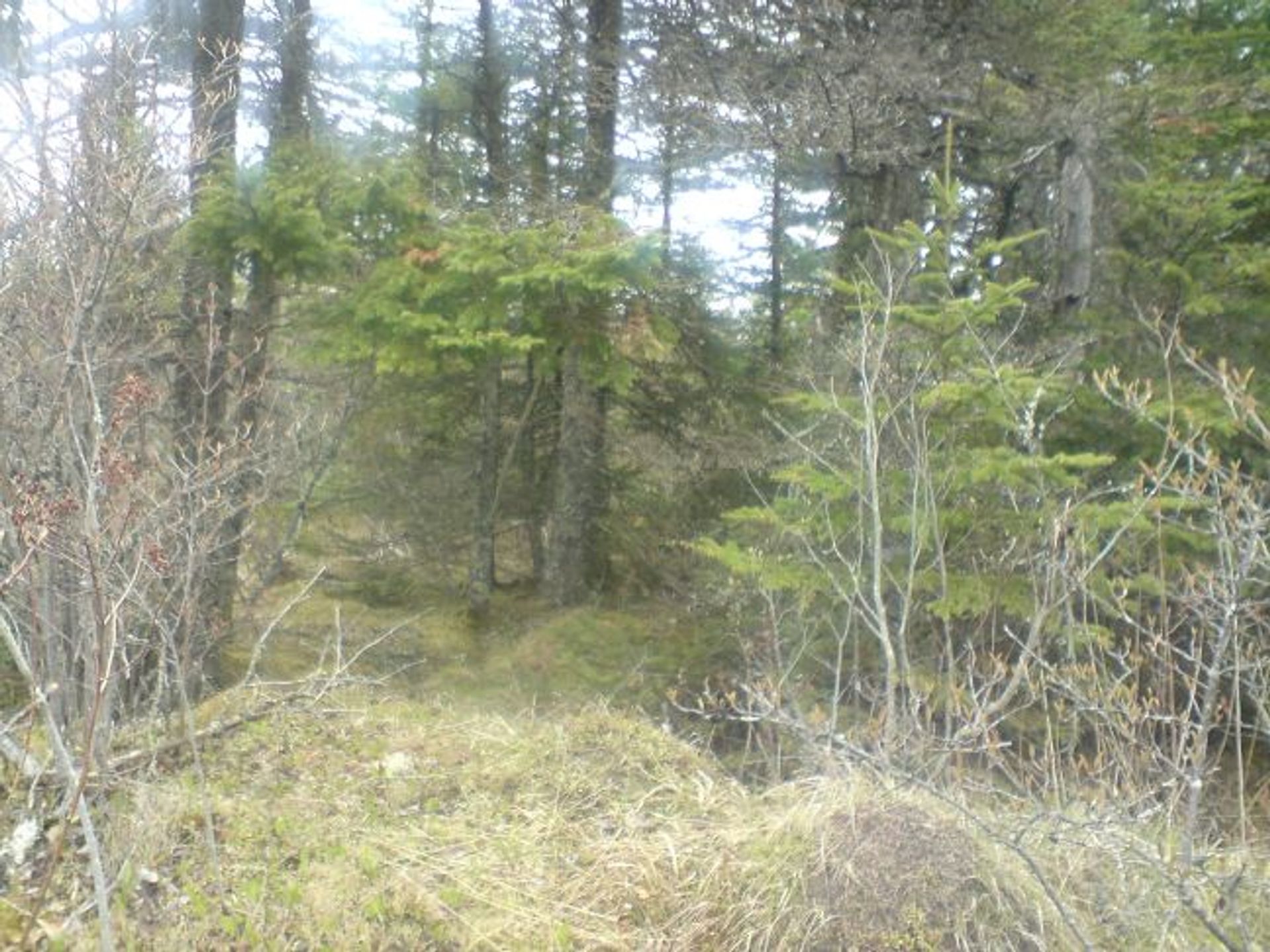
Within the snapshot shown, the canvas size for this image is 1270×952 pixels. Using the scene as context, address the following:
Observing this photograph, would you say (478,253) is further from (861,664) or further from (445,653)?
(861,664)

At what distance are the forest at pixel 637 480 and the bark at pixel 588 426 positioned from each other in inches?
2.5

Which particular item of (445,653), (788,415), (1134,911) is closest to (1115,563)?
(1134,911)

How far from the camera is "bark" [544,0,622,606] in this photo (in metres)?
11.7

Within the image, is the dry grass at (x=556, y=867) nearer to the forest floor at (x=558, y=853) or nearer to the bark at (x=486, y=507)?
the forest floor at (x=558, y=853)

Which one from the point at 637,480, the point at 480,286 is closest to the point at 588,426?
the point at 637,480

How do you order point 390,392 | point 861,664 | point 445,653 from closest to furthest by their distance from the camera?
1. point 861,664
2. point 445,653
3. point 390,392

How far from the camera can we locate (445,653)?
11398 mm

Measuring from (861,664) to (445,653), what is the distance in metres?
4.35

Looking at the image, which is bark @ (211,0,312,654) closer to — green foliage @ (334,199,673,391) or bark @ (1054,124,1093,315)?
green foliage @ (334,199,673,391)

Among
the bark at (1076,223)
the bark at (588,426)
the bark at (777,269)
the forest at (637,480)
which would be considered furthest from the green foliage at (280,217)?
the bark at (1076,223)

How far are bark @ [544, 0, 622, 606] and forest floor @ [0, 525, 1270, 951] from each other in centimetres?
647

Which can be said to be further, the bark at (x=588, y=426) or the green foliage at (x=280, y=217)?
the bark at (x=588, y=426)

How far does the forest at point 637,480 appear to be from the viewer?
4.00 m

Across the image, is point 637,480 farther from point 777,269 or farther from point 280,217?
point 280,217
